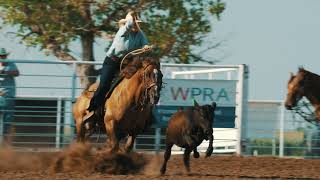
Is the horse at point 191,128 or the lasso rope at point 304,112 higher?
the lasso rope at point 304,112

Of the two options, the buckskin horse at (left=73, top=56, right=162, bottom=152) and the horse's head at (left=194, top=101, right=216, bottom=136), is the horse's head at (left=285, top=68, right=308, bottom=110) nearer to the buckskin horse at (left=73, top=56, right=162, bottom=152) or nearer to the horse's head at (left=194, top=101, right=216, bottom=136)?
the horse's head at (left=194, top=101, right=216, bottom=136)

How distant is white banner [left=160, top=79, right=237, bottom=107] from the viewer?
640 inches

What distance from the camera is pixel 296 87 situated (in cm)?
1350

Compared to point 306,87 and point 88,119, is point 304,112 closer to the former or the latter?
point 306,87

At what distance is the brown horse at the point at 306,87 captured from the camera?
13.3m

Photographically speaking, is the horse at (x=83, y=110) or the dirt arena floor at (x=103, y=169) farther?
the horse at (x=83, y=110)

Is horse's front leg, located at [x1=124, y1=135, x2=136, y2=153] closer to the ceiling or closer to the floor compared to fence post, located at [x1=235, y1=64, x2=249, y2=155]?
closer to the floor

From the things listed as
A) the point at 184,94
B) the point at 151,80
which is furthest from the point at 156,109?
the point at 151,80

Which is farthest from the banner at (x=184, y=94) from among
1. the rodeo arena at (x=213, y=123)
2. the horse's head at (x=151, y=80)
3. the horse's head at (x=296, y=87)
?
the horse's head at (x=151, y=80)

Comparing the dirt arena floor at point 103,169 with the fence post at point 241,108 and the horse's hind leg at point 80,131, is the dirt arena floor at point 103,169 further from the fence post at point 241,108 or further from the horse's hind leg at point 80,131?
the fence post at point 241,108

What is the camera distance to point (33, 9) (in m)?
21.4

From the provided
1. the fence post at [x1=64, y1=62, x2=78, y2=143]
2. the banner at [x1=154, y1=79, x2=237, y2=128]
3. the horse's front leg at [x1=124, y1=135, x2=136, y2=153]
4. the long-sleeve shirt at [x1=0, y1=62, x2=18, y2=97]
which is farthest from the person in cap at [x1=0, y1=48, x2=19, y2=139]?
the horse's front leg at [x1=124, y1=135, x2=136, y2=153]

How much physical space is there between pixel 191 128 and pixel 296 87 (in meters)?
2.18

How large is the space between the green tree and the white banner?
4619 millimetres
